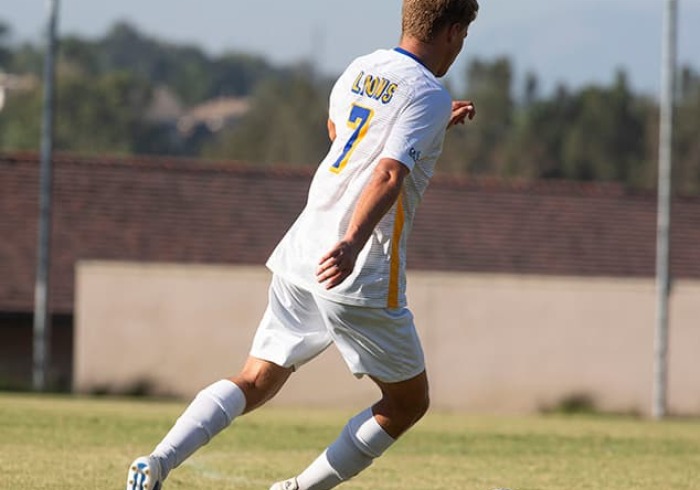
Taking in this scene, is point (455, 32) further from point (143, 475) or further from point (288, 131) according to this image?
point (288, 131)

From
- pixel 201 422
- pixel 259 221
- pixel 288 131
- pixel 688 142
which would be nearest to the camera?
pixel 201 422

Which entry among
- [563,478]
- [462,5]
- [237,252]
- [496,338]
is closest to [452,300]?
[496,338]

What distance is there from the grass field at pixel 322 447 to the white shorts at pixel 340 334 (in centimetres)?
197

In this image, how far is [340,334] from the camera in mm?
6977

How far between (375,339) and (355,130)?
0.84 metres

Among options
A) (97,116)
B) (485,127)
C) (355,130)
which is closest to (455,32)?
(355,130)

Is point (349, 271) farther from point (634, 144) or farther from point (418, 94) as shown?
point (634, 144)

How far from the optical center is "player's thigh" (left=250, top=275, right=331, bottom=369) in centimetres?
708

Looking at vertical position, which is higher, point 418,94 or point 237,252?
point 418,94

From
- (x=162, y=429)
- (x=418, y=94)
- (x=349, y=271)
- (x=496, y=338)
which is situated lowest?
(x=496, y=338)

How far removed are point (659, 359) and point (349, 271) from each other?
827 inches

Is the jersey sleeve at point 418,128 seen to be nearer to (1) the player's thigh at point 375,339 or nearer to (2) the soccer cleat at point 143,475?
(1) the player's thigh at point 375,339

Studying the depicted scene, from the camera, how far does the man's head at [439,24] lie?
6.88 meters

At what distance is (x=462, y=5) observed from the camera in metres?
6.88
